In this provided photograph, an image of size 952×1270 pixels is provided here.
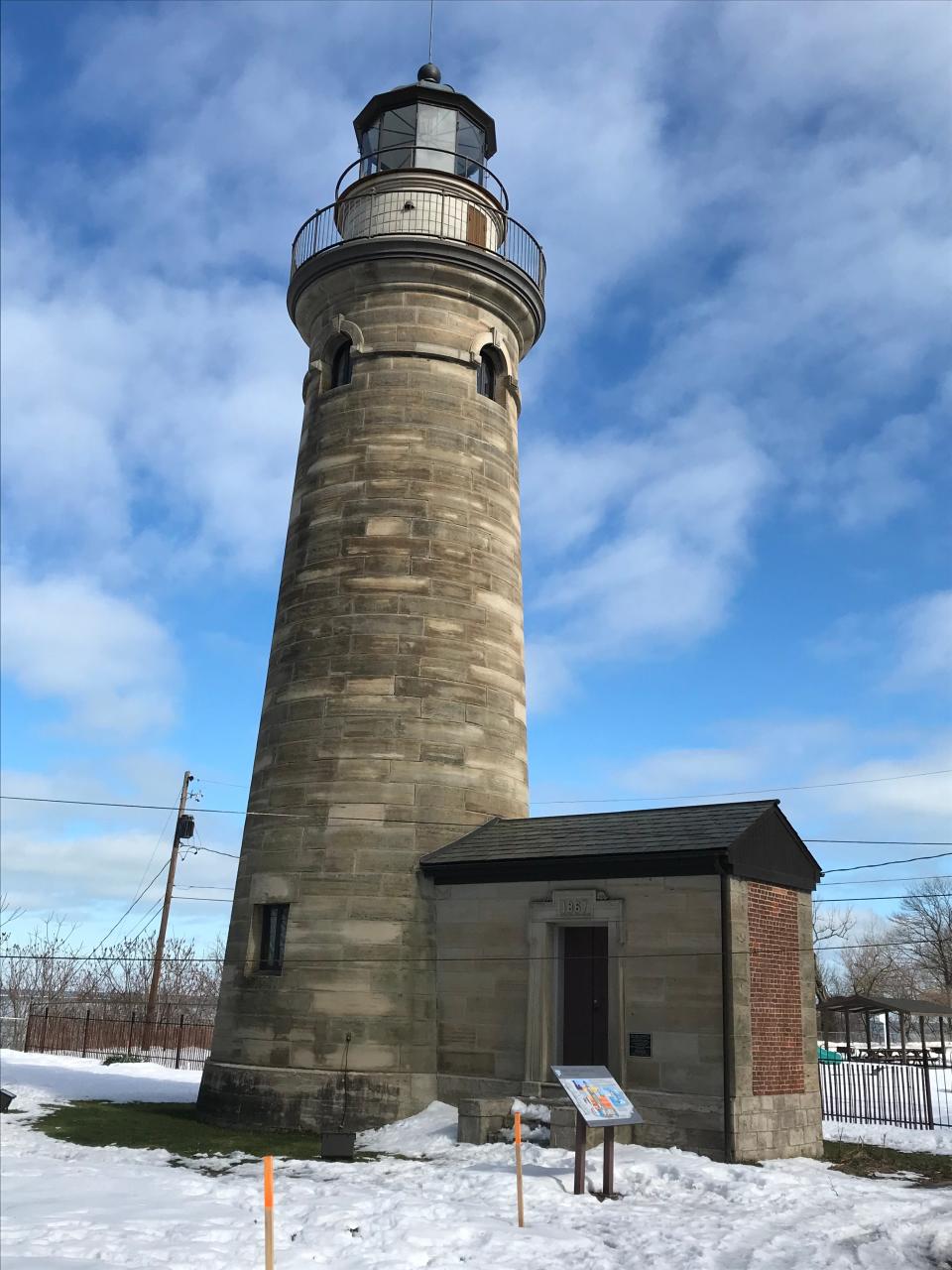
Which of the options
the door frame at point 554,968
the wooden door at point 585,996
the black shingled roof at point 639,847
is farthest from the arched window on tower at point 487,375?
the wooden door at point 585,996

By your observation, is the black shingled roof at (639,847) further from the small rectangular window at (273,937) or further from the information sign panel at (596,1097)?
the information sign panel at (596,1097)

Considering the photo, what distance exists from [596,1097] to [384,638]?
358 inches

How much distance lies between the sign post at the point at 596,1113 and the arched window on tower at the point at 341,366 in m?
13.9

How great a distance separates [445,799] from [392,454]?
6.42 meters

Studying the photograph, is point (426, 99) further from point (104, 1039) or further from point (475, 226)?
point (104, 1039)

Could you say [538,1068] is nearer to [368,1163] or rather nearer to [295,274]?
[368,1163]

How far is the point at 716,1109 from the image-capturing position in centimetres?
1407

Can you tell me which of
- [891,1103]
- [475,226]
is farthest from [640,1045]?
[475,226]

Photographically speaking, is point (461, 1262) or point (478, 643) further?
point (478, 643)

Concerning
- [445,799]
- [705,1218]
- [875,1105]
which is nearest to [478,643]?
[445,799]

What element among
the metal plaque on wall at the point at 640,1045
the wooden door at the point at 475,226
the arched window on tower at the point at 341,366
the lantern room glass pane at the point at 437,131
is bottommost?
the metal plaque on wall at the point at 640,1045

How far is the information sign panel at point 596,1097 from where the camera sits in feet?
38.8

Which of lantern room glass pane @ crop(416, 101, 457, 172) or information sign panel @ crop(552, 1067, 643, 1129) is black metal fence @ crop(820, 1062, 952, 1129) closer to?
information sign panel @ crop(552, 1067, 643, 1129)

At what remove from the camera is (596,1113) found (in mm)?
11867
